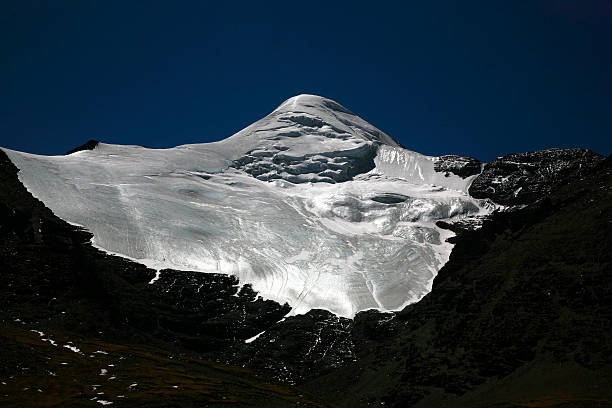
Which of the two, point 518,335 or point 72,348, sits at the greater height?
point 518,335

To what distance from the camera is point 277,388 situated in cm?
15512

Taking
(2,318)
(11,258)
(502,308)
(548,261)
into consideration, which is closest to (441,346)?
(502,308)

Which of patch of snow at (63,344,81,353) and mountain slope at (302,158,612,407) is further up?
mountain slope at (302,158,612,407)

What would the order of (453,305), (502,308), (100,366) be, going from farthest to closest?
(453,305) < (502,308) < (100,366)

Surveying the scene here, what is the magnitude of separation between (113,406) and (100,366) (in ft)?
75.0

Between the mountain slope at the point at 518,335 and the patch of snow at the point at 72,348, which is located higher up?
the mountain slope at the point at 518,335

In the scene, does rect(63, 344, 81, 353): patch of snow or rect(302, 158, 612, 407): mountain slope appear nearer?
rect(63, 344, 81, 353): patch of snow

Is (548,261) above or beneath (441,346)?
above

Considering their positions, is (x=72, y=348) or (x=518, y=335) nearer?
(x=72, y=348)

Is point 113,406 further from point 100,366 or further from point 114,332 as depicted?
point 114,332

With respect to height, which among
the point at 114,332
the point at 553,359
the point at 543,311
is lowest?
the point at 114,332

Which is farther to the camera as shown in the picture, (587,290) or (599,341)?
(587,290)

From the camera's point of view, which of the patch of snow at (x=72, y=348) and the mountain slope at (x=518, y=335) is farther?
the mountain slope at (x=518, y=335)

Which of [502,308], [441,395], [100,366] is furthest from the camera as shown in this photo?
[502,308]
